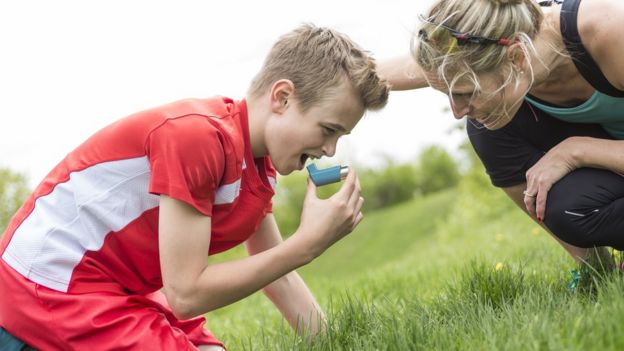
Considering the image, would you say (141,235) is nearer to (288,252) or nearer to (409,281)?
(288,252)

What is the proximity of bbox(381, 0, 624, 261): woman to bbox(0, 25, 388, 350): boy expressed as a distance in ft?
0.96

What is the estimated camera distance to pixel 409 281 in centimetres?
425

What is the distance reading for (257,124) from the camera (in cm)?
227

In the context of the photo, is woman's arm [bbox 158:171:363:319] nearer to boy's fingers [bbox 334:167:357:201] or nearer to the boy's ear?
boy's fingers [bbox 334:167:357:201]

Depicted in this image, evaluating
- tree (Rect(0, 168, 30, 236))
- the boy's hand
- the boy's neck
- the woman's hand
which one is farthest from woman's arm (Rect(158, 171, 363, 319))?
tree (Rect(0, 168, 30, 236))

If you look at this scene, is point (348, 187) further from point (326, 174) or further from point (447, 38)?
point (447, 38)

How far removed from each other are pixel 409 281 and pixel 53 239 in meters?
2.53

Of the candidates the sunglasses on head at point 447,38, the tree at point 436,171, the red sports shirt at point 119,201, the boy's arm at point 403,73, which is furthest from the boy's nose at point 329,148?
the tree at point 436,171

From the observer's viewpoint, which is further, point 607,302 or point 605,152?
point 605,152

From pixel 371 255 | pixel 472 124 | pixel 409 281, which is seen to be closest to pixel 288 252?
pixel 472 124

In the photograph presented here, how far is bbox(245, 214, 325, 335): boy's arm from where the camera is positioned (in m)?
2.72

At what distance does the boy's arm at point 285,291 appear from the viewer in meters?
2.72

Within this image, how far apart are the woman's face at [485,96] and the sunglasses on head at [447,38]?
0.11 metres

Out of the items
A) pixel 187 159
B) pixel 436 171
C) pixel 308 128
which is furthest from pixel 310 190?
pixel 436 171
